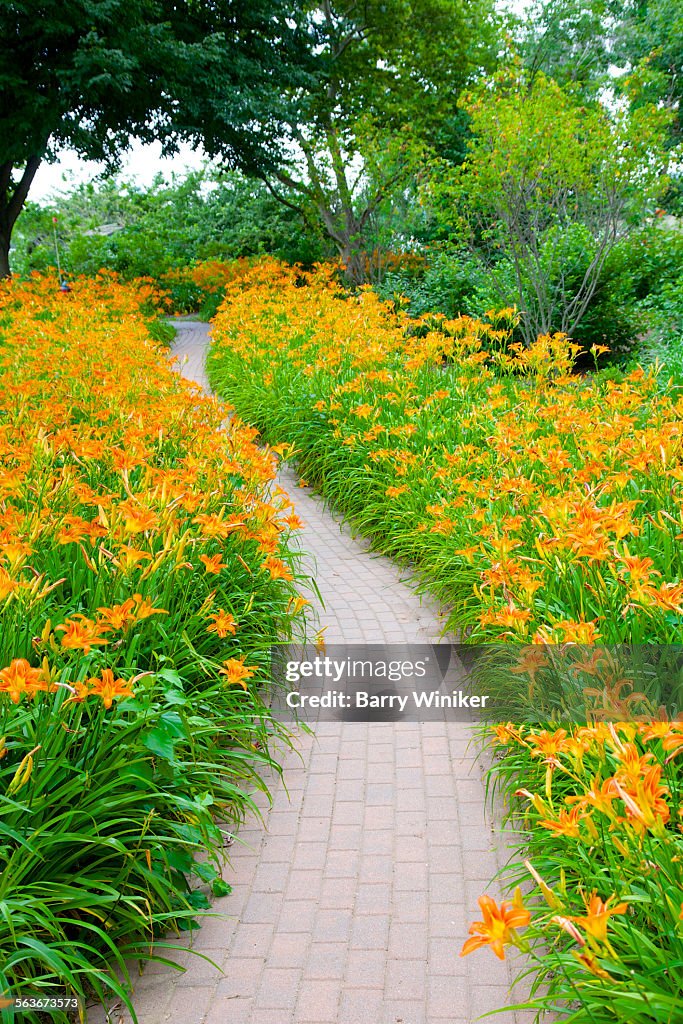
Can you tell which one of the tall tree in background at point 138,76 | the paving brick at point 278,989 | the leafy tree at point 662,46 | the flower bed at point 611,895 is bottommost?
the paving brick at point 278,989

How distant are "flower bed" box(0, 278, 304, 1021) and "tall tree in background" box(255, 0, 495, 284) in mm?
12401

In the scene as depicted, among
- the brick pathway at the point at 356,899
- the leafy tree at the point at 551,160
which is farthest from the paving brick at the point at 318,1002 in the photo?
the leafy tree at the point at 551,160

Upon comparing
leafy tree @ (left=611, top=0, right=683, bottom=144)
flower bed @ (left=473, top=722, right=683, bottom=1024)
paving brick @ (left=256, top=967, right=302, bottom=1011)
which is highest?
leafy tree @ (left=611, top=0, right=683, bottom=144)

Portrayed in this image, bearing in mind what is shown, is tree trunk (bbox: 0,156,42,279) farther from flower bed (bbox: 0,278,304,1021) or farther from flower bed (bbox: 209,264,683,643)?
flower bed (bbox: 0,278,304,1021)

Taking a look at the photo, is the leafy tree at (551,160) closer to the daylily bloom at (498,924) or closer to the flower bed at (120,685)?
the flower bed at (120,685)

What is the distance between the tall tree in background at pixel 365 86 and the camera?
15938 mm

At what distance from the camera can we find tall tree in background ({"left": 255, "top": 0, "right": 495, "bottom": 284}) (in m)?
15.9

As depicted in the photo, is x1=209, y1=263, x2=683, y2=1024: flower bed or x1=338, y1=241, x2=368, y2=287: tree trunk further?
x1=338, y1=241, x2=368, y2=287: tree trunk

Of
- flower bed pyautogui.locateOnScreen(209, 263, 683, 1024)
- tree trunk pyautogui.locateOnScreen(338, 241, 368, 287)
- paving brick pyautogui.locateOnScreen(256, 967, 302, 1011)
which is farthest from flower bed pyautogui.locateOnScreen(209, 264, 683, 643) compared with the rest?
tree trunk pyautogui.locateOnScreen(338, 241, 368, 287)

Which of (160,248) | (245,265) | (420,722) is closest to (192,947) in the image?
(420,722)

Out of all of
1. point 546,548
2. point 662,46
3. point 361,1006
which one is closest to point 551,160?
point 546,548

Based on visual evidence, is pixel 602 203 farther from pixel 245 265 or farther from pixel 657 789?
pixel 245 265

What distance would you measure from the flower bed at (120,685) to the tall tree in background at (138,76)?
10.2 metres

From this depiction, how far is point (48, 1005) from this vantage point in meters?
1.98
